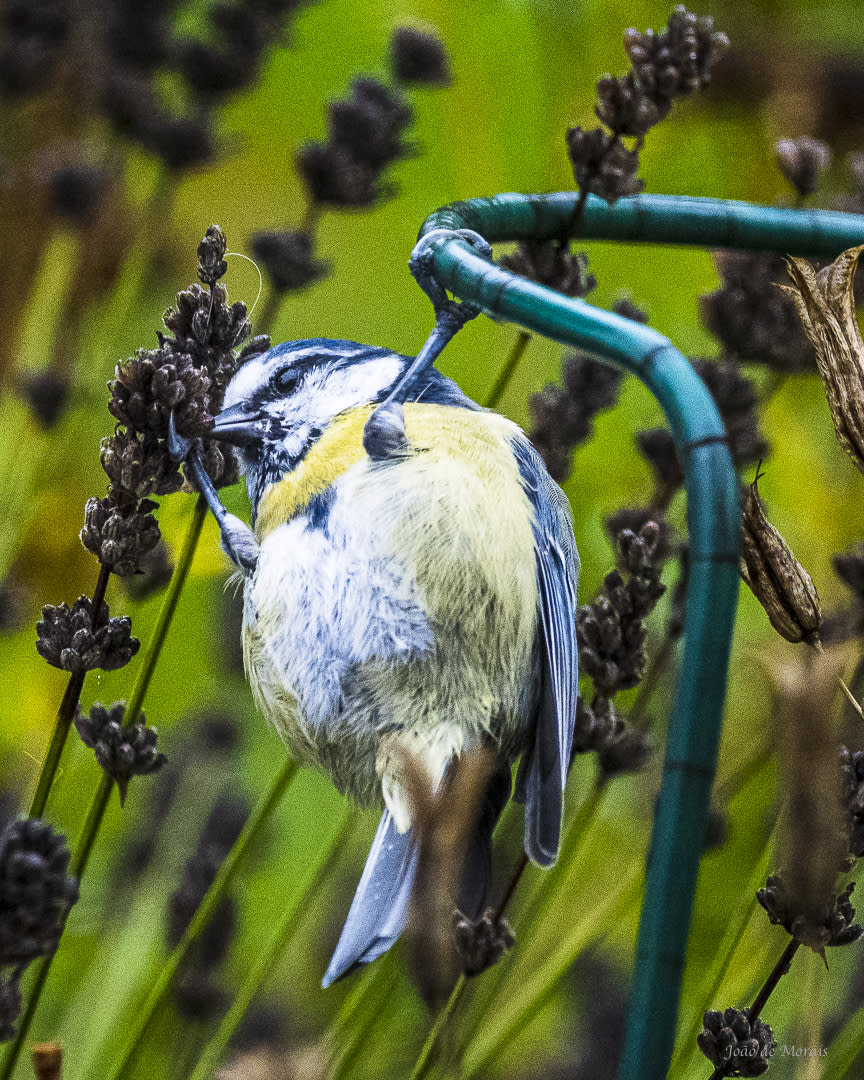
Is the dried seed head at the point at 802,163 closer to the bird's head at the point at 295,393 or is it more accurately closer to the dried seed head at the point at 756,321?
the dried seed head at the point at 756,321

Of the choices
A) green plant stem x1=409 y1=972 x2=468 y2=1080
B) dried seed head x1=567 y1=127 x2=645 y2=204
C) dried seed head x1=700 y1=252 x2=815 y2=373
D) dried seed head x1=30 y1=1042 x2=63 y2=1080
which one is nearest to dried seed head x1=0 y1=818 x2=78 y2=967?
dried seed head x1=30 y1=1042 x2=63 y2=1080

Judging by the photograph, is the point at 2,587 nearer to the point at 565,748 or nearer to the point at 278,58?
the point at 565,748

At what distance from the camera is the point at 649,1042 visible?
229 mm

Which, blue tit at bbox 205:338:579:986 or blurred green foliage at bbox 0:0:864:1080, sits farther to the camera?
blurred green foliage at bbox 0:0:864:1080

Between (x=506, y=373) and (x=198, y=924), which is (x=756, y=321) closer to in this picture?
(x=506, y=373)

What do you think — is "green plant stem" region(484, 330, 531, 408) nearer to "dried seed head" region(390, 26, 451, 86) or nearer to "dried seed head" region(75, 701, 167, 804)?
"dried seed head" region(75, 701, 167, 804)

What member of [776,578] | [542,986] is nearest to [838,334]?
[776,578]

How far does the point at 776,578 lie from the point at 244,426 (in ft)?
0.44

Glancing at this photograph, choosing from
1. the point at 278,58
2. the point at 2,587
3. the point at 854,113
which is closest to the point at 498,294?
the point at 2,587

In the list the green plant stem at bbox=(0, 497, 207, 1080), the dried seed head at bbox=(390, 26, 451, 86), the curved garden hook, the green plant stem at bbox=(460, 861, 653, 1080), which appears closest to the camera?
the curved garden hook

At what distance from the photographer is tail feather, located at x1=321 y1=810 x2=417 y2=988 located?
0.89ft

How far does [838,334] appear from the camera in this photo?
0.29 m

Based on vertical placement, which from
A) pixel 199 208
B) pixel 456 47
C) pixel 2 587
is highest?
pixel 456 47

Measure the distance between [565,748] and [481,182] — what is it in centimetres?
49
